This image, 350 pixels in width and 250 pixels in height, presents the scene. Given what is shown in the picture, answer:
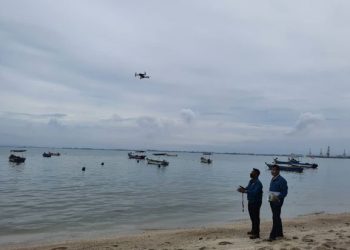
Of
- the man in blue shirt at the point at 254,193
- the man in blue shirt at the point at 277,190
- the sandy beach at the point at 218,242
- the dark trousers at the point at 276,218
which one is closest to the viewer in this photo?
the sandy beach at the point at 218,242

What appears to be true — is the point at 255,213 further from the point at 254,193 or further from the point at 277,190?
the point at 277,190

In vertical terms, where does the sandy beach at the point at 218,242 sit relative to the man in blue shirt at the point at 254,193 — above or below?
below

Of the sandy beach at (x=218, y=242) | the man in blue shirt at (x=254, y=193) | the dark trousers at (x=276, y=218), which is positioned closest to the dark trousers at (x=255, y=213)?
the man in blue shirt at (x=254, y=193)

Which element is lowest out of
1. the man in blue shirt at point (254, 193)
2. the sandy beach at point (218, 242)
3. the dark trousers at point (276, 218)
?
the sandy beach at point (218, 242)

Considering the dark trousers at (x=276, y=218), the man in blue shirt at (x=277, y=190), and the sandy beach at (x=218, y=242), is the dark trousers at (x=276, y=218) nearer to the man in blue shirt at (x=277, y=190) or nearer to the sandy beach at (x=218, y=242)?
the man in blue shirt at (x=277, y=190)

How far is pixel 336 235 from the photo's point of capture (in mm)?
12945

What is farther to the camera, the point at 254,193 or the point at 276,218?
the point at 254,193

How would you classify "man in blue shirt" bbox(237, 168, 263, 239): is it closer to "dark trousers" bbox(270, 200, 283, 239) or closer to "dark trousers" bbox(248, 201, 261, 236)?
"dark trousers" bbox(248, 201, 261, 236)

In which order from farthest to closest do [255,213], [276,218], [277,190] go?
[255,213] → [276,218] → [277,190]

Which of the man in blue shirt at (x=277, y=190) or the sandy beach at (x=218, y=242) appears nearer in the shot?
the sandy beach at (x=218, y=242)

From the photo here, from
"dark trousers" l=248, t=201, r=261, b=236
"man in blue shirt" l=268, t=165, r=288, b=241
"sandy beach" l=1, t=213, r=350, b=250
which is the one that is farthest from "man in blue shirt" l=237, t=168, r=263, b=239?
"sandy beach" l=1, t=213, r=350, b=250

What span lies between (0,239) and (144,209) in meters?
9.86

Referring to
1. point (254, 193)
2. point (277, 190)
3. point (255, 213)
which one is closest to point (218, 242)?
point (255, 213)

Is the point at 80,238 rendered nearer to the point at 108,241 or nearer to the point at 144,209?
the point at 108,241
